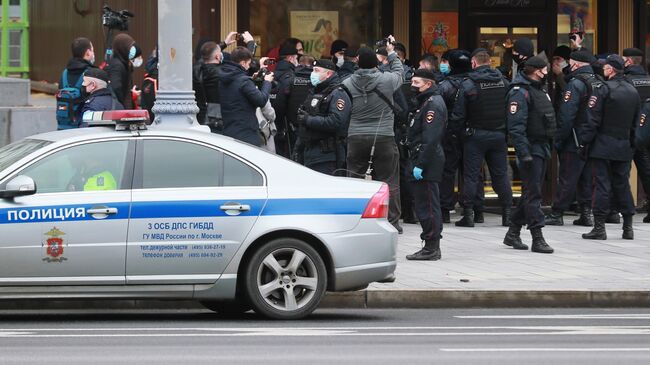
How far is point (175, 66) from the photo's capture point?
12.9m

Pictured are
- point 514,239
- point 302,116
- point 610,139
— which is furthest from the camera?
point 610,139

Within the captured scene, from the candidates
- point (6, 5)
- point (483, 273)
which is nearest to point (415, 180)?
point (483, 273)

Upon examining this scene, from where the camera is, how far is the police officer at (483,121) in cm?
1700

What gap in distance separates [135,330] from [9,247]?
1060 mm

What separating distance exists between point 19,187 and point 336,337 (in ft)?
8.05

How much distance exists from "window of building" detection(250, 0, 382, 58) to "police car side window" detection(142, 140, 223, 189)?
9016 mm

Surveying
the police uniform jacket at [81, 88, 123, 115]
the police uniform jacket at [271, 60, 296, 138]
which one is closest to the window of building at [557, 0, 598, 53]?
the police uniform jacket at [271, 60, 296, 138]

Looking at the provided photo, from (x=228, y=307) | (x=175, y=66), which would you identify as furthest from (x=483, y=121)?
(x=228, y=307)

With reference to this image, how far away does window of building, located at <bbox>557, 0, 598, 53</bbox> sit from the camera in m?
20.3

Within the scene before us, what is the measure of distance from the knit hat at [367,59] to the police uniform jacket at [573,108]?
290 centimetres

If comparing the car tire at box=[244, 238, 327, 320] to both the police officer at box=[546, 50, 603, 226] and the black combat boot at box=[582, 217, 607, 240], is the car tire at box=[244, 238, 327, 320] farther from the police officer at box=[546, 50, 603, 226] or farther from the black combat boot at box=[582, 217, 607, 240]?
the police officer at box=[546, 50, 603, 226]

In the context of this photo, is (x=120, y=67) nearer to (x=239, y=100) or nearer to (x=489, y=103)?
(x=239, y=100)

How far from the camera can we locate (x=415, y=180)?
1419cm

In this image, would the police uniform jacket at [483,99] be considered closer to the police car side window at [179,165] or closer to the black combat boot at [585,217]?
the black combat boot at [585,217]
